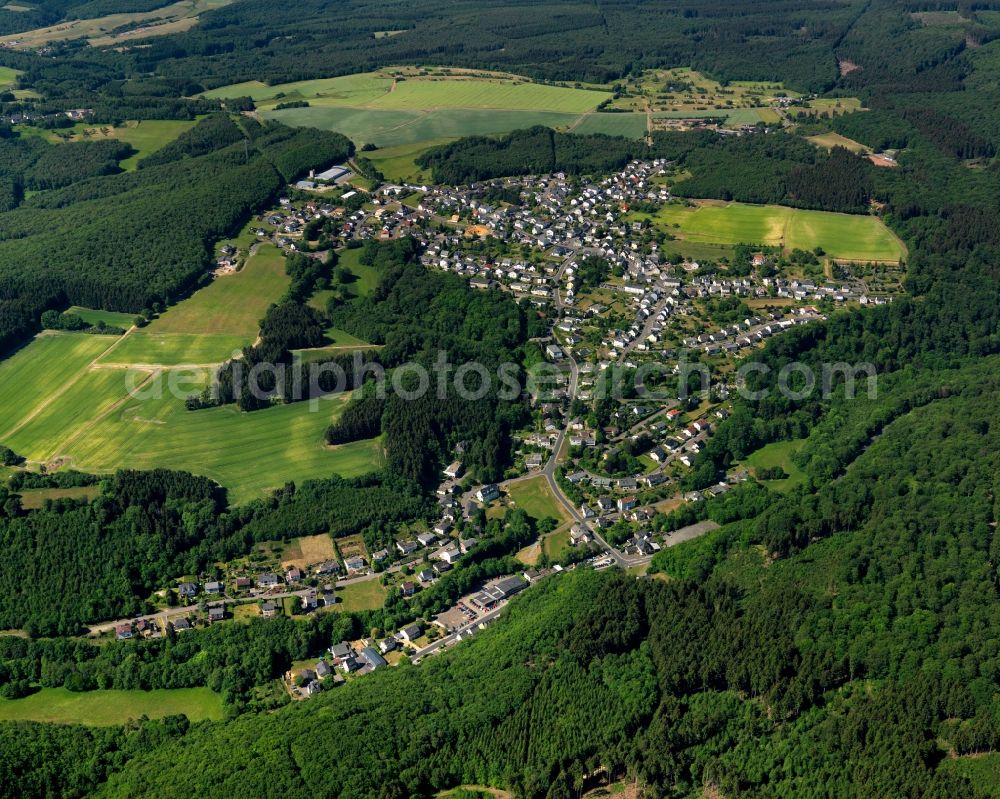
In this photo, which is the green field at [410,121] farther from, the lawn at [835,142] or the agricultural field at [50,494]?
the agricultural field at [50,494]

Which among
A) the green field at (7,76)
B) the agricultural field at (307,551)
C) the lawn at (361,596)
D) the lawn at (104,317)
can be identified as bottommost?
the lawn at (361,596)

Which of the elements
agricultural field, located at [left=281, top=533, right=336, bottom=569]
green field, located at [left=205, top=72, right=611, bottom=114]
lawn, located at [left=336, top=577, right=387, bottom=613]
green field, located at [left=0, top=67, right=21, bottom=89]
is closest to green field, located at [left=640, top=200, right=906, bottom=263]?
green field, located at [left=205, top=72, right=611, bottom=114]

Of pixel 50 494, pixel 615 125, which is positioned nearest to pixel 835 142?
pixel 615 125

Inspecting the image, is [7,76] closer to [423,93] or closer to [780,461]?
[423,93]

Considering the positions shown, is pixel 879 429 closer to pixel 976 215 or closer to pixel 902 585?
pixel 902 585

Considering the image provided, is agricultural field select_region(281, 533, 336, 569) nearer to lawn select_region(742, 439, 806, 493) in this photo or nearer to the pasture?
lawn select_region(742, 439, 806, 493)

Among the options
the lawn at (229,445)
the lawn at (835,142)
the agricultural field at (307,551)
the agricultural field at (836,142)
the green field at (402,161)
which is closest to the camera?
the agricultural field at (307,551)

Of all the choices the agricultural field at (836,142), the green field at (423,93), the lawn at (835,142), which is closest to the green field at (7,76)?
the green field at (423,93)
